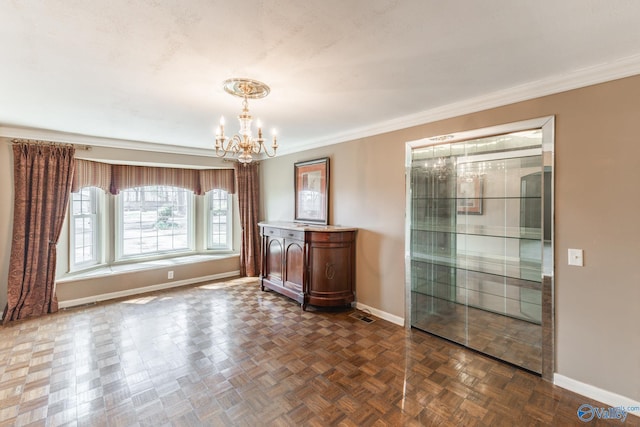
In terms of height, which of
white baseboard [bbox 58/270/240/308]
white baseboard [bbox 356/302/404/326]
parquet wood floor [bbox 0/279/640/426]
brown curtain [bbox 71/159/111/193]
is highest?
brown curtain [bbox 71/159/111/193]

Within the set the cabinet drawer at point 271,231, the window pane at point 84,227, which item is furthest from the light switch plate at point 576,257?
the window pane at point 84,227

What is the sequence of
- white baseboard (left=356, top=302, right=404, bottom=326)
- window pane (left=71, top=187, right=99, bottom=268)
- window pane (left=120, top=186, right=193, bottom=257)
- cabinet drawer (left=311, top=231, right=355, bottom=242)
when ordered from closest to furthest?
white baseboard (left=356, top=302, right=404, bottom=326) < cabinet drawer (left=311, top=231, right=355, bottom=242) < window pane (left=71, top=187, right=99, bottom=268) < window pane (left=120, top=186, right=193, bottom=257)

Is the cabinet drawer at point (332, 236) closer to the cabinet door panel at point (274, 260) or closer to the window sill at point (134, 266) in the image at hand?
the cabinet door panel at point (274, 260)

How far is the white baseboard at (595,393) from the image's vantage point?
188 cm

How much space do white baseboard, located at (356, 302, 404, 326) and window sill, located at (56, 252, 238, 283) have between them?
2.75 m

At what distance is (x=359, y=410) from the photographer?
1.90 metres

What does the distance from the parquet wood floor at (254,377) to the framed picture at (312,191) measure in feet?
4.95

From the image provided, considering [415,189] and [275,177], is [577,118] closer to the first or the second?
[415,189]

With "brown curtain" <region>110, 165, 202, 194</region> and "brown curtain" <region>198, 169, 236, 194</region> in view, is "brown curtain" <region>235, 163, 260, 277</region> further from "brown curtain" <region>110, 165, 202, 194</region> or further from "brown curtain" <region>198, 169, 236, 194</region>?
"brown curtain" <region>110, 165, 202, 194</region>

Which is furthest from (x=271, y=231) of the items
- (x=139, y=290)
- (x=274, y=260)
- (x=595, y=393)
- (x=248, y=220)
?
(x=595, y=393)

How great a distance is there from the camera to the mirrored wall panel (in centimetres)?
238

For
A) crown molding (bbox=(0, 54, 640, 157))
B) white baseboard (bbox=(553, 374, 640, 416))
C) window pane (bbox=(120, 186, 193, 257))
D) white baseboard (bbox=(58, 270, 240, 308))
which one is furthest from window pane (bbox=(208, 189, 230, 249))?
white baseboard (bbox=(553, 374, 640, 416))

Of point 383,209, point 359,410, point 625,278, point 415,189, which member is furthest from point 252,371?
point 625,278

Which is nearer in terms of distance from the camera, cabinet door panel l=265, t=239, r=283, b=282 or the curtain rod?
the curtain rod
